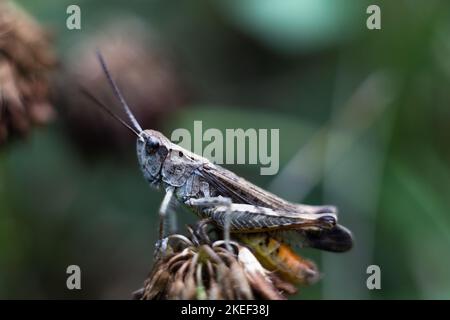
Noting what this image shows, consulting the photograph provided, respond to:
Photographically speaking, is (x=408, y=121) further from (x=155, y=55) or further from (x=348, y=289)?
(x=155, y=55)

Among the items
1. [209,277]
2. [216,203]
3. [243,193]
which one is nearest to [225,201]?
[216,203]

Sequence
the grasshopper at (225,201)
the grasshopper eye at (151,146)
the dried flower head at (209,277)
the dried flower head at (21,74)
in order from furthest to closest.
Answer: the dried flower head at (21,74) < the grasshopper eye at (151,146) < the grasshopper at (225,201) < the dried flower head at (209,277)

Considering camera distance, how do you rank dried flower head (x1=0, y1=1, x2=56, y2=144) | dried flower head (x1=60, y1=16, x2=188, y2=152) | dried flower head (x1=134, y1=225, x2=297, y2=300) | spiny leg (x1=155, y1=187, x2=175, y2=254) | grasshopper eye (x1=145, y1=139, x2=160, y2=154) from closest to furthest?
dried flower head (x1=134, y1=225, x2=297, y2=300) < spiny leg (x1=155, y1=187, x2=175, y2=254) < grasshopper eye (x1=145, y1=139, x2=160, y2=154) < dried flower head (x1=0, y1=1, x2=56, y2=144) < dried flower head (x1=60, y1=16, x2=188, y2=152)

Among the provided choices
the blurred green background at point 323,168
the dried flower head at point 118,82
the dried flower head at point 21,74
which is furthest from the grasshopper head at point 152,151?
the dried flower head at point 118,82

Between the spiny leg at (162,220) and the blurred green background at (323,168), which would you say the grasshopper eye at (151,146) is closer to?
the spiny leg at (162,220)

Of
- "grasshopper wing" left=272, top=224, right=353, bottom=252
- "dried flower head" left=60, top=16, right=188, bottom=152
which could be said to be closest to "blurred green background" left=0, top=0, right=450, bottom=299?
"dried flower head" left=60, top=16, right=188, bottom=152

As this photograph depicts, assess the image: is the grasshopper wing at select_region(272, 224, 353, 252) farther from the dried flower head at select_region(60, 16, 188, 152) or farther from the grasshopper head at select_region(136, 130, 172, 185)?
the dried flower head at select_region(60, 16, 188, 152)

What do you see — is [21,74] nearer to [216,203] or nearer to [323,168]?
[216,203]

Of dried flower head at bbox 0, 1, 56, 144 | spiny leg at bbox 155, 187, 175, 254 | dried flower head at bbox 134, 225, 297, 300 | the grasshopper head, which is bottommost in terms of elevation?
dried flower head at bbox 134, 225, 297, 300
